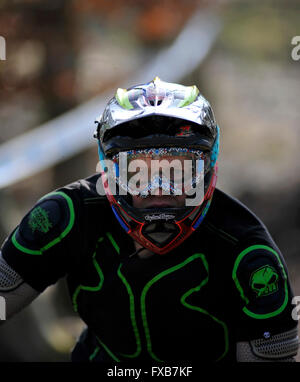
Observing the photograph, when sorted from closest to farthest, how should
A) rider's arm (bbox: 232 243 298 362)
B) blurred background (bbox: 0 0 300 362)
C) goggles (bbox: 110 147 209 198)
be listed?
rider's arm (bbox: 232 243 298 362), goggles (bbox: 110 147 209 198), blurred background (bbox: 0 0 300 362)

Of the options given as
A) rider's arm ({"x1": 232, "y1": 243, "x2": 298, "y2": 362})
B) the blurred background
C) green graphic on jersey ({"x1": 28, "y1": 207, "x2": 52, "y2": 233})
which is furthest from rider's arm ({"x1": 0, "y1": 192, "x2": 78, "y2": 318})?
the blurred background

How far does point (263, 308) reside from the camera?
2934 mm

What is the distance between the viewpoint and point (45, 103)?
7.16 meters

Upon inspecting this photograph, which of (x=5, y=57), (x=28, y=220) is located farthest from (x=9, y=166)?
(x=28, y=220)

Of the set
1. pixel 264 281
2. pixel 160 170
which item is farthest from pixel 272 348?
pixel 160 170

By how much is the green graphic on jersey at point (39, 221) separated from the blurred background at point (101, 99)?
2.57 meters

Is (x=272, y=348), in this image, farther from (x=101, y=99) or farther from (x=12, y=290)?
(x=101, y=99)

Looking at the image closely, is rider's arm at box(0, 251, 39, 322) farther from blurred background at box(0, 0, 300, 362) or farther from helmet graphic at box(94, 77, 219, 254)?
blurred background at box(0, 0, 300, 362)

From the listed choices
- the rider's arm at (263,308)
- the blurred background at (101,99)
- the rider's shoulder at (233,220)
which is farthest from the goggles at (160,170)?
the blurred background at (101,99)

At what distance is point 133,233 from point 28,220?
50 cm

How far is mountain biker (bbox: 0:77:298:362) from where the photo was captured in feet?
10.0

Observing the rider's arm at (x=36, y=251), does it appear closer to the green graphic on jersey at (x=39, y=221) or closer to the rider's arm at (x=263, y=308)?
the green graphic on jersey at (x=39, y=221)

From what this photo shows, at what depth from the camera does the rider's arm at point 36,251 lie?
3.10 m

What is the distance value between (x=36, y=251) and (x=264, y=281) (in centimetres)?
104
